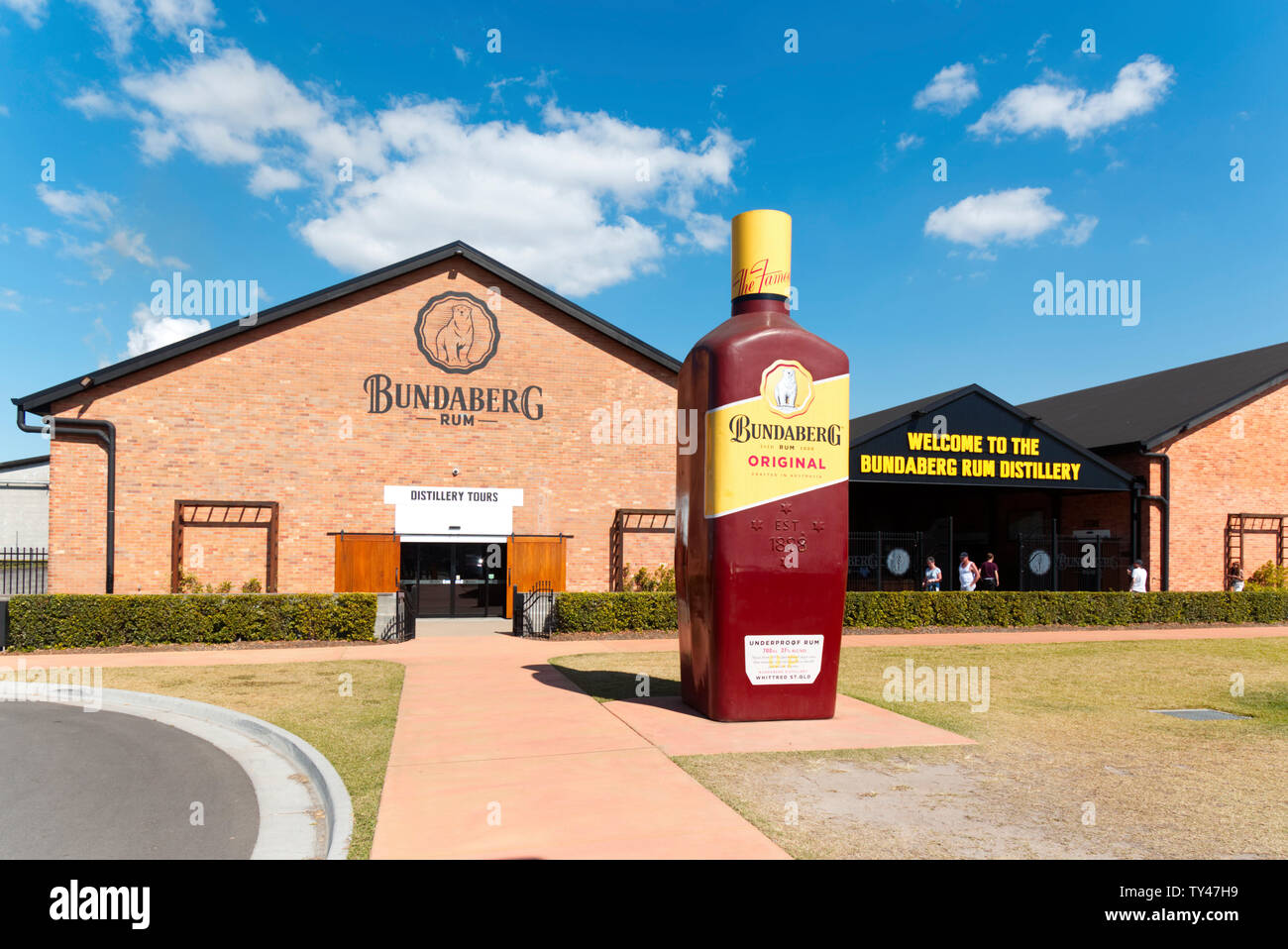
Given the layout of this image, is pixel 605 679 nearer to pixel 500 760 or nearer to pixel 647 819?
pixel 500 760

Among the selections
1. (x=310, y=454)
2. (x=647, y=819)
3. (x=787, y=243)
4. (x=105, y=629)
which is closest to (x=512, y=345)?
(x=310, y=454)

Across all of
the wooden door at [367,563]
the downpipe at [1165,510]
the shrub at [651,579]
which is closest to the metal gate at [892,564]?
the downpipe at [1165,510]

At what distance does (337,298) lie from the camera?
65.8 ft

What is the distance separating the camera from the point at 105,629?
1540cm

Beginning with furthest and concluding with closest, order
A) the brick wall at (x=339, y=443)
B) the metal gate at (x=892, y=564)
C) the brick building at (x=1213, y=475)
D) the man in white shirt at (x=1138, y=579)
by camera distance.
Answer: the metal gate at (x=892, y=564)
the brick building at (x=1213, y=475)
the man in white shirt at (x=1138, y=579)
the brick wall at (x=339, y=443)

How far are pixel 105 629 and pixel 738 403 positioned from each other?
42.8 ft

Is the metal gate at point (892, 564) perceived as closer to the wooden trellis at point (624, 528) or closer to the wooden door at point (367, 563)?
the wooden trellis at point (624, 528)

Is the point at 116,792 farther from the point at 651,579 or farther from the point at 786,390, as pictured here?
the point at 651,579

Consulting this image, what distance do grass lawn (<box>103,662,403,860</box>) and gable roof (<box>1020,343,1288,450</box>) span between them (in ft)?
74.9

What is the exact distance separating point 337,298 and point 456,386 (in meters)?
3.38

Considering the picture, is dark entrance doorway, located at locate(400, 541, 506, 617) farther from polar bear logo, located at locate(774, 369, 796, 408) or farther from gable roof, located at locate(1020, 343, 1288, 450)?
gable roof, located at locate(1020, 343, 1288, 450)

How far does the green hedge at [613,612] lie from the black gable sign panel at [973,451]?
7.38m

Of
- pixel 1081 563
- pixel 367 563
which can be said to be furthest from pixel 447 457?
pixel 1081 563

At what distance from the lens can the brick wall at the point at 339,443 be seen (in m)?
18.7
